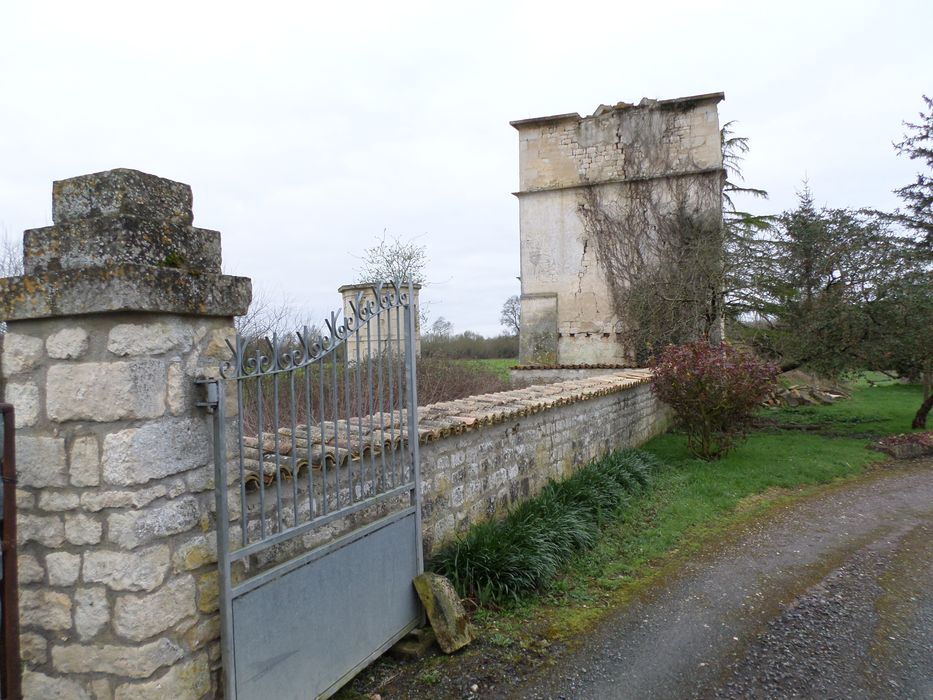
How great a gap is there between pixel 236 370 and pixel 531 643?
2.59 metres

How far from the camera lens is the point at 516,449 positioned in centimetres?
594

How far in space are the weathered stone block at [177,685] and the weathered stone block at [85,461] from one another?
2.70ft

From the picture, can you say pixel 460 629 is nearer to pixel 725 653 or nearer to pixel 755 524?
pixel 725 653

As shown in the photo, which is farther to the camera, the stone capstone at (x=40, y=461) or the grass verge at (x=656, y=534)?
the grass verge at (x=656, y=534)

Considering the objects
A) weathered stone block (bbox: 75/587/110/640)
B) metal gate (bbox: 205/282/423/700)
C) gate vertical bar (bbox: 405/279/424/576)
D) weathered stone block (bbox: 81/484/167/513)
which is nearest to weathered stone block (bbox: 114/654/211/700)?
metal gate (bbox: 205/282/423/700)

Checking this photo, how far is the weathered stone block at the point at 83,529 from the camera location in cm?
246

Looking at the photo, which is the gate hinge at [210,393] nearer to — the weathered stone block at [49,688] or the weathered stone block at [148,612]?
the weathered stone block at [148,612]

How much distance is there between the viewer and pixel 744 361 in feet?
30.3

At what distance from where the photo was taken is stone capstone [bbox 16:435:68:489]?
Answer: 2.52 meters

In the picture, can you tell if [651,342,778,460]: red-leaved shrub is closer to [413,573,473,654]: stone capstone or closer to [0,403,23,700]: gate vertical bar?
[413,573,473,654]: stone capstone

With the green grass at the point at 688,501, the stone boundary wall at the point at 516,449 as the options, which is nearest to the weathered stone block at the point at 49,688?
the stone boundary wall at the point at 516,449

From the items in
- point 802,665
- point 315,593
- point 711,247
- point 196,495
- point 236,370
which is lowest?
point 802,665

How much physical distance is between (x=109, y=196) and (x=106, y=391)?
81 centimetres

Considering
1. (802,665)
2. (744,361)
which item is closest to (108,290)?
(802,665)
